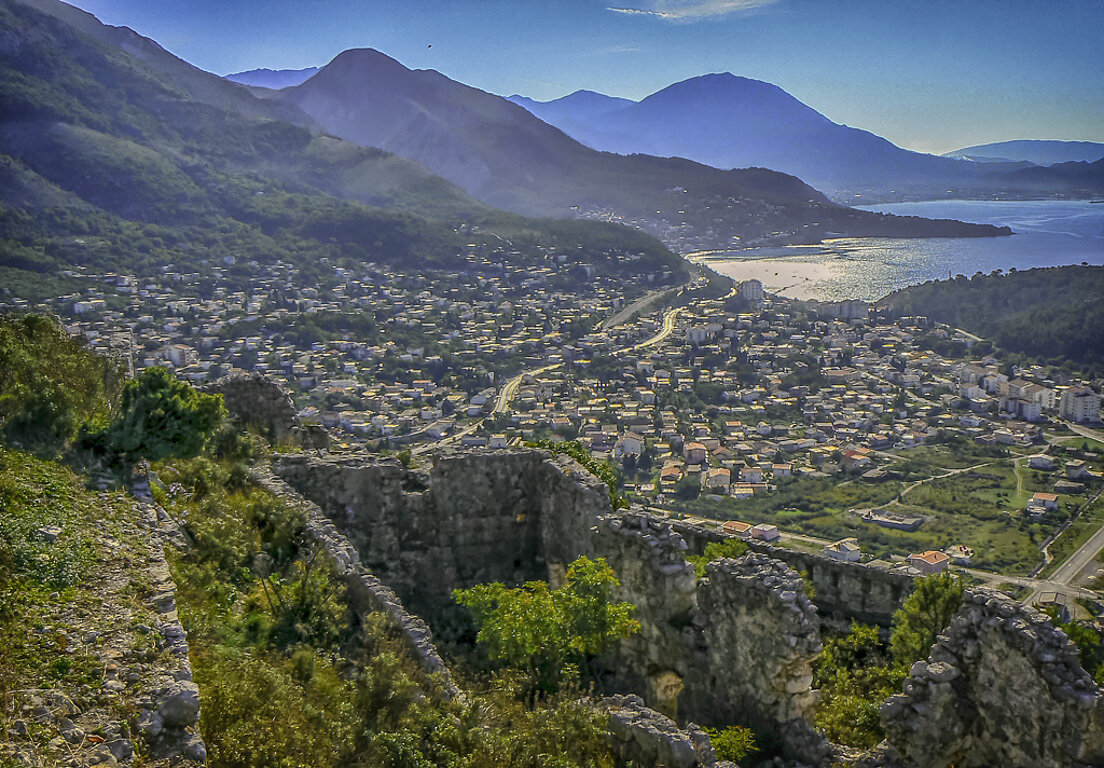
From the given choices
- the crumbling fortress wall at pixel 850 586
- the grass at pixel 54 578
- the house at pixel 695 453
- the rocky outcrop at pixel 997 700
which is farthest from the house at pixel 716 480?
the grass at pixel 54 578

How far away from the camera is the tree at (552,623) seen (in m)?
7.11

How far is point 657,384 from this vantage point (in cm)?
4784

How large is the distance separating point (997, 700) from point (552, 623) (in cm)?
352

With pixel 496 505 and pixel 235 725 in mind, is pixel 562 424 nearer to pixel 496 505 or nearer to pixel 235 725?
pixel 496 505

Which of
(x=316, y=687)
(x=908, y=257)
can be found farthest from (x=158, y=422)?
(x=908, y=257)

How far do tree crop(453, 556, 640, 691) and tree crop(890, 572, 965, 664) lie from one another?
2.78 m

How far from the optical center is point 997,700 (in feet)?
20.0

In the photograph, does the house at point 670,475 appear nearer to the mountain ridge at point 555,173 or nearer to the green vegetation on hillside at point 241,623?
the green vegetation on hillside at point 241,623

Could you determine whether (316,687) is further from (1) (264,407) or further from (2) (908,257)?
(2) (908,257)

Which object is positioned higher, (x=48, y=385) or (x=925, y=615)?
(x=48, y=385)

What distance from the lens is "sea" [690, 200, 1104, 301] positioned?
92.1 m

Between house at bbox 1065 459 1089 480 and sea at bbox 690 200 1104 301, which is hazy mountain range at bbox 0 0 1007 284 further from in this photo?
house at bbox 1065 459 1089 480

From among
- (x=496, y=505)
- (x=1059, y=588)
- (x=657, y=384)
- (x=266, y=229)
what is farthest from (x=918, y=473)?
(x=266, y=229)

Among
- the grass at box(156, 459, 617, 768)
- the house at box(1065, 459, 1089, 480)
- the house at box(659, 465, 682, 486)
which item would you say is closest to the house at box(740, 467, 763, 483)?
the house at box(659, 465, 682, 486)
